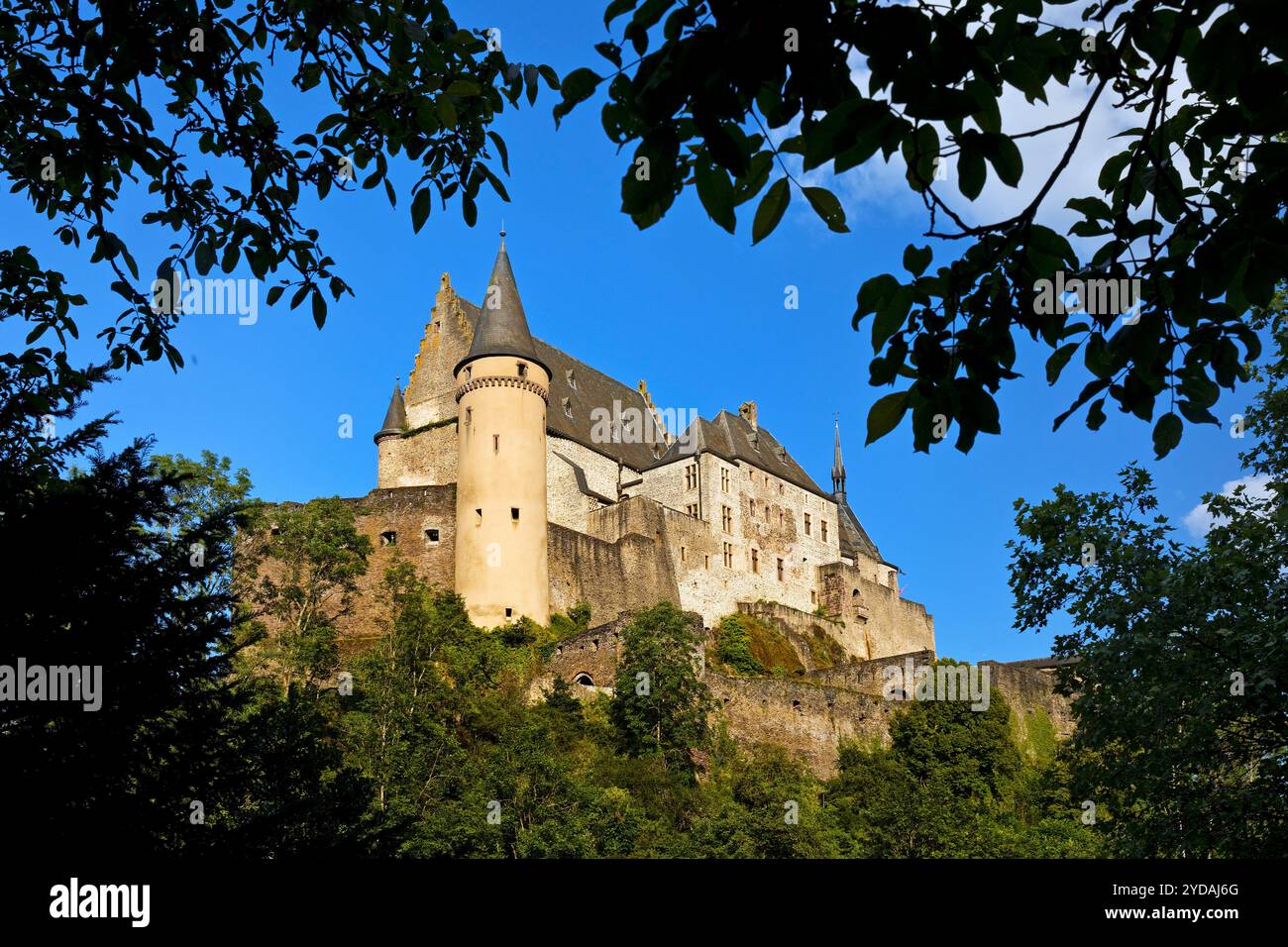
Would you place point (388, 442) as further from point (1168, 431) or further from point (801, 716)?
point (1168, 431)

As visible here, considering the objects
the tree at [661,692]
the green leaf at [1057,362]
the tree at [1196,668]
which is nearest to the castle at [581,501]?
the tree at [661,692]

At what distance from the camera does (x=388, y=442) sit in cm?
5125

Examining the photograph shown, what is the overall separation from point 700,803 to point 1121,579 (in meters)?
17.4

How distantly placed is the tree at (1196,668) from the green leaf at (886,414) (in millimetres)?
9626

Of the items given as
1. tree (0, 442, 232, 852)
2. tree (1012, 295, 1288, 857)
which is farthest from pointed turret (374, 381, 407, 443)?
tree (0, 442, 232, 852)

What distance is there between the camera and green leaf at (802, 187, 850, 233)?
360 centimetres

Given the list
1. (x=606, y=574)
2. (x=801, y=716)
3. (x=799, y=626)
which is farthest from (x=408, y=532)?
(x=799, y=626)

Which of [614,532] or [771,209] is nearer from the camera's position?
[771,209]

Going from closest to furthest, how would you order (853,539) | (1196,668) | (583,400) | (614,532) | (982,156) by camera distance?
(982,156)
(1196,668)
(614,532)
(583,400)
(853,539)

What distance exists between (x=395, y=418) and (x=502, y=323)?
797 cm

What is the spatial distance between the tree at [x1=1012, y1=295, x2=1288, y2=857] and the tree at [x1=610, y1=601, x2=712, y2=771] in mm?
18497

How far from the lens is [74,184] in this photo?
295 inches

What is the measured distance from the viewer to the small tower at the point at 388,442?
2008 inches
